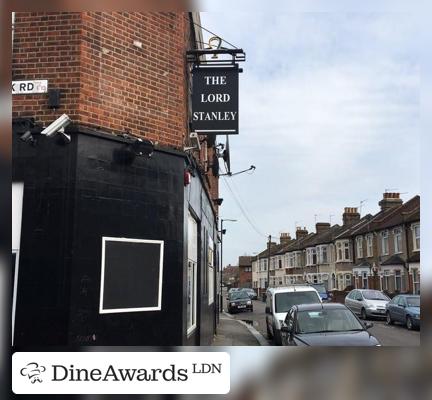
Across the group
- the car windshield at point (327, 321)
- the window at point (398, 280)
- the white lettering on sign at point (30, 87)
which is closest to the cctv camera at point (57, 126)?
the white lettering on sign at point (30, 87)

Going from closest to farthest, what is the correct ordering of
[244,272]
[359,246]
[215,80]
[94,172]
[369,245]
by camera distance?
[94,172] → [215,80] → [359,246] → [369,245] → [244,272]

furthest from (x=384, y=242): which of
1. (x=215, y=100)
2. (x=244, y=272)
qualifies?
(x=244, y=272)

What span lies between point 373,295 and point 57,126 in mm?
19365

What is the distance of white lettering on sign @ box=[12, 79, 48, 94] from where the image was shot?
19.8 ft

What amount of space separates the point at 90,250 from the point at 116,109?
1.82 meters

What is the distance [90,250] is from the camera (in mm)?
5836

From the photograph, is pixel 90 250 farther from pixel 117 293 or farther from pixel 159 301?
pixel 159 301

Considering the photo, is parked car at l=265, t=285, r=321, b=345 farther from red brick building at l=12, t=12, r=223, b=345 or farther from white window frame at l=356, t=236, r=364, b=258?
red brick building at l=12, t=12, r=223, b=345

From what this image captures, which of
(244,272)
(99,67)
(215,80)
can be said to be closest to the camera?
(99,67)

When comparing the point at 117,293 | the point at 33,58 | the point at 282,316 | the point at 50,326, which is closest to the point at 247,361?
the point at 117,293

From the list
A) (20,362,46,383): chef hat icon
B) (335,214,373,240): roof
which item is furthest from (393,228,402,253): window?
(20,362,46,383): chef hat icon

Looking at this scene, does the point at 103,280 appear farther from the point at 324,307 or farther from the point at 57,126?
the point at 324,307

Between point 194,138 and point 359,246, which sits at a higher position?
point 194,138

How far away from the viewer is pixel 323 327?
329 inches
